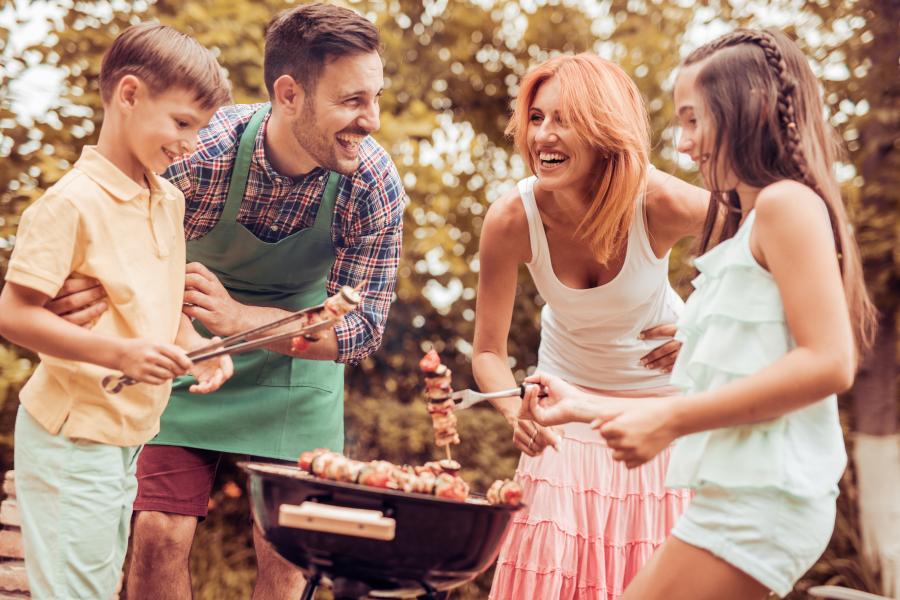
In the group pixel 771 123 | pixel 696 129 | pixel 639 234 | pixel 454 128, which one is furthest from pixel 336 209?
pixel 454 128

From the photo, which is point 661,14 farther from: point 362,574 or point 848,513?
point 362,574

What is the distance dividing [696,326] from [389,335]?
11.4 feet

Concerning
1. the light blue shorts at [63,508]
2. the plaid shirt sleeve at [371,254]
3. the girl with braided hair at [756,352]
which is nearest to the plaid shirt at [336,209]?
the plaid shirt sleeve at [371,254]

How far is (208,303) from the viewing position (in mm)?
2635

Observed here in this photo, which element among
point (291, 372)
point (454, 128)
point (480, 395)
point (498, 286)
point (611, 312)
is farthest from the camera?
point (454, 128)

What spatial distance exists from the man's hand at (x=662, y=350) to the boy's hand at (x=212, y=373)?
1.16 m

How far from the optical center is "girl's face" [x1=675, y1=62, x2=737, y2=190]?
207cm

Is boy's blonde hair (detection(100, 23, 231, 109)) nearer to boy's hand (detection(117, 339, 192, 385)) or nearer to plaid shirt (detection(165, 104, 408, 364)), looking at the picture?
plaid shirt (detection(165, 104, 408, 364))

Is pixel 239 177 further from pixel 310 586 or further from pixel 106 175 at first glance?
pixel 310 586

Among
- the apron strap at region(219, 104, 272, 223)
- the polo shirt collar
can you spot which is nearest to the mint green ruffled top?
the polo shirt collar

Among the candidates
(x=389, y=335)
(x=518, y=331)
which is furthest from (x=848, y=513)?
(x=389, y=335)

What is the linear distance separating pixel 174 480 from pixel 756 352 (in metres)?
1.76

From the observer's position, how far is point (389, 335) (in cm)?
→ 545

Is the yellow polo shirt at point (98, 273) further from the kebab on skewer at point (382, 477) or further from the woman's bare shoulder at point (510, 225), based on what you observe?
the woman's bare shoulder at point (510, 225)
